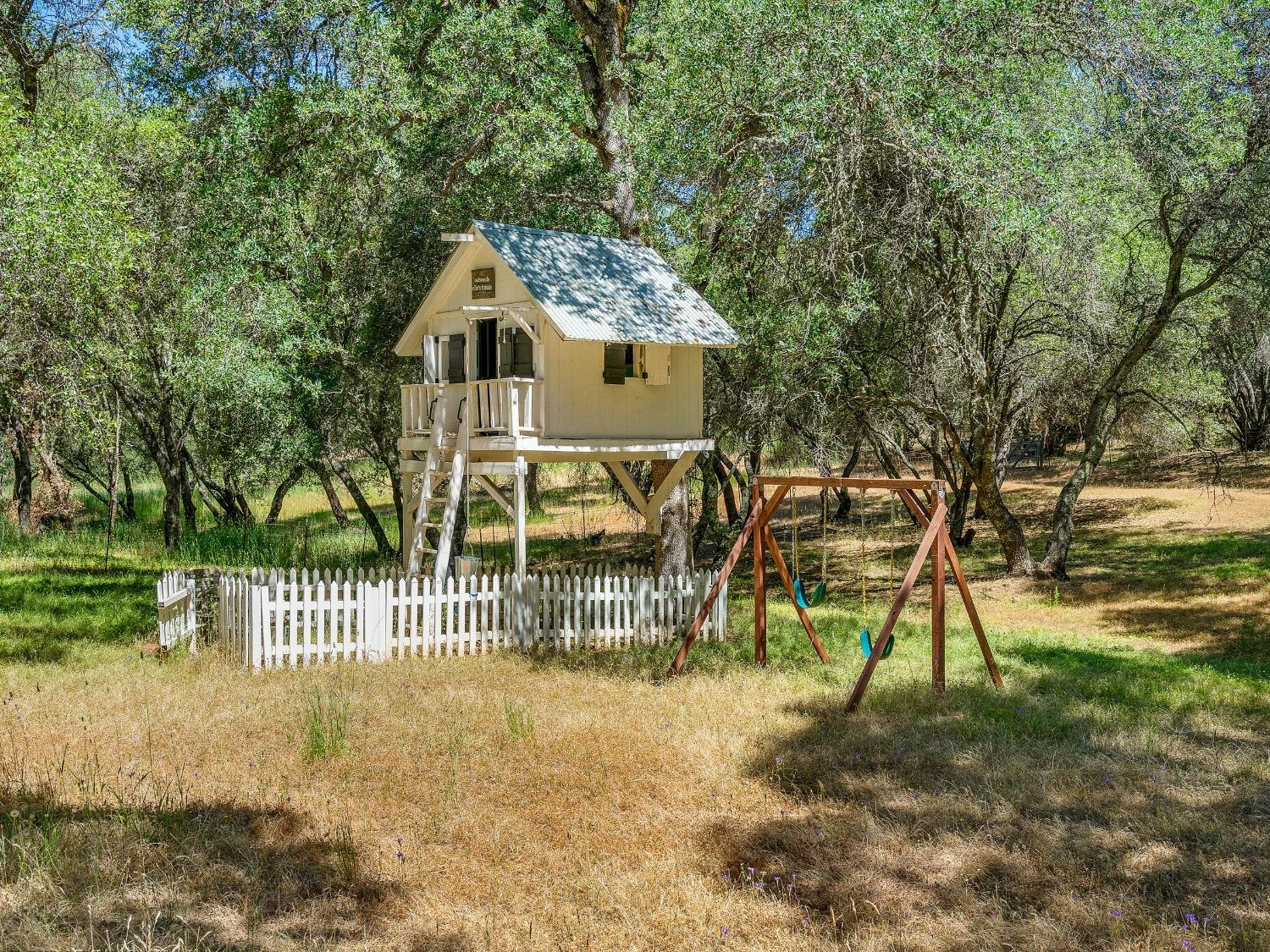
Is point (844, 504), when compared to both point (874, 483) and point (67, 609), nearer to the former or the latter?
point (874, 483)

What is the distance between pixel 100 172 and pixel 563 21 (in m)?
8.47

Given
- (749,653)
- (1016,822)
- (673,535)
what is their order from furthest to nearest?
1. (673,535)
2. (749,653)
3. (1016,822)

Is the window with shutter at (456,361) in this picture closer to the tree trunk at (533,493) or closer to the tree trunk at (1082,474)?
the tree trunk at (1082,474)

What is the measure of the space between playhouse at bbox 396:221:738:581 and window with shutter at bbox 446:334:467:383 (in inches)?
1.0

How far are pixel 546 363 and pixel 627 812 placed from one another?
858 cm

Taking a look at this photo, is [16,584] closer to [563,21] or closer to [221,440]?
[221,440]

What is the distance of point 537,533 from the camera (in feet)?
111

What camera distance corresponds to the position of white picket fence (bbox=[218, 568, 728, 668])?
43.2 ft

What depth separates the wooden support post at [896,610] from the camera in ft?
35.4

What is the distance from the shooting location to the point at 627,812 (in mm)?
8039

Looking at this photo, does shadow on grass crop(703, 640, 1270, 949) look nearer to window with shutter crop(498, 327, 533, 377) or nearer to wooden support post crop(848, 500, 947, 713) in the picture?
wooden support post crop(848, 500, 947, 713)

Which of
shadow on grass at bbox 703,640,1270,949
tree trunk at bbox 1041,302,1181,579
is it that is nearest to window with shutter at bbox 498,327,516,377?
shadow on grass at bbox 703,640,1270,949

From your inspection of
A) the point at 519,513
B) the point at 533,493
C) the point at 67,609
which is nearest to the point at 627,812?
the point at 519,513

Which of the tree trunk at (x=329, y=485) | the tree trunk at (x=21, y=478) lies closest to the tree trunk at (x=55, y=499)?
the tree trunk at (x=21, y=478)
